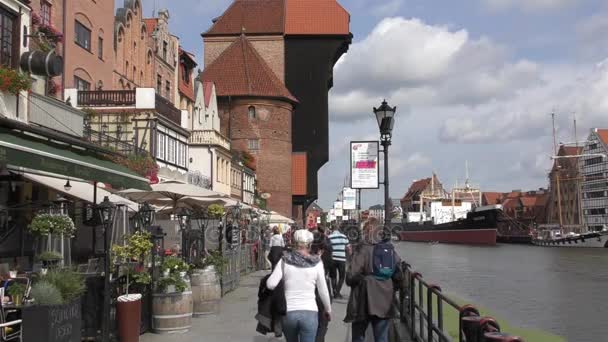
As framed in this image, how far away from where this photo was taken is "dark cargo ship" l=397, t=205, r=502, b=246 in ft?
293

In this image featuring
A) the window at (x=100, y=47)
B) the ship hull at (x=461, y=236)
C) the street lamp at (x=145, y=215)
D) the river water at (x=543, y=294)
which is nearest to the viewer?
the street lamp at (x=145, y=215)

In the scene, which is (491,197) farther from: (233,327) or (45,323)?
(45,323)

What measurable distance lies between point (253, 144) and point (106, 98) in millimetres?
36194

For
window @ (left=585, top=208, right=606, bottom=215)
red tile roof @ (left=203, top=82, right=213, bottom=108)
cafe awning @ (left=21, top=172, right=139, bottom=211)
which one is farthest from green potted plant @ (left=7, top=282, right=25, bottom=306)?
window @ (left=585, top=208, right=606, bottom=215)

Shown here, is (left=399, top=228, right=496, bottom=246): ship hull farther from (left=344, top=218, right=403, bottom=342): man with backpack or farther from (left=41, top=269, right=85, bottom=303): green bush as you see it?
(left=41, top=269, right=85, bottom=303): green bush

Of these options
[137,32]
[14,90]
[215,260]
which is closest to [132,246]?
[215,260]

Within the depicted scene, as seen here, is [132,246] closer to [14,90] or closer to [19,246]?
[14,90]

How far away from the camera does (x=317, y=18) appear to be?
240 ft

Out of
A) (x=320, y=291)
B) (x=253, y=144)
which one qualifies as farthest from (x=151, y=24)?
(x=320, y=291)

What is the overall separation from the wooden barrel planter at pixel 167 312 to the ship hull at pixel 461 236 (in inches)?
3320

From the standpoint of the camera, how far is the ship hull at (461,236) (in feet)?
296

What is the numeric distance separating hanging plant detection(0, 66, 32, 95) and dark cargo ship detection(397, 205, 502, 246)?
7194 cm

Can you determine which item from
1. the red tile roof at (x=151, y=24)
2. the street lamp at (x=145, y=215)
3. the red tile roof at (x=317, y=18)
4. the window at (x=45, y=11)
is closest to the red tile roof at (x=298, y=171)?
the red tile roof at (x=317, y=18)

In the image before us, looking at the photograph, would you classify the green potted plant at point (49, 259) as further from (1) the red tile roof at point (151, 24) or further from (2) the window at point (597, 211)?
(2) the window at point (597, 211)
